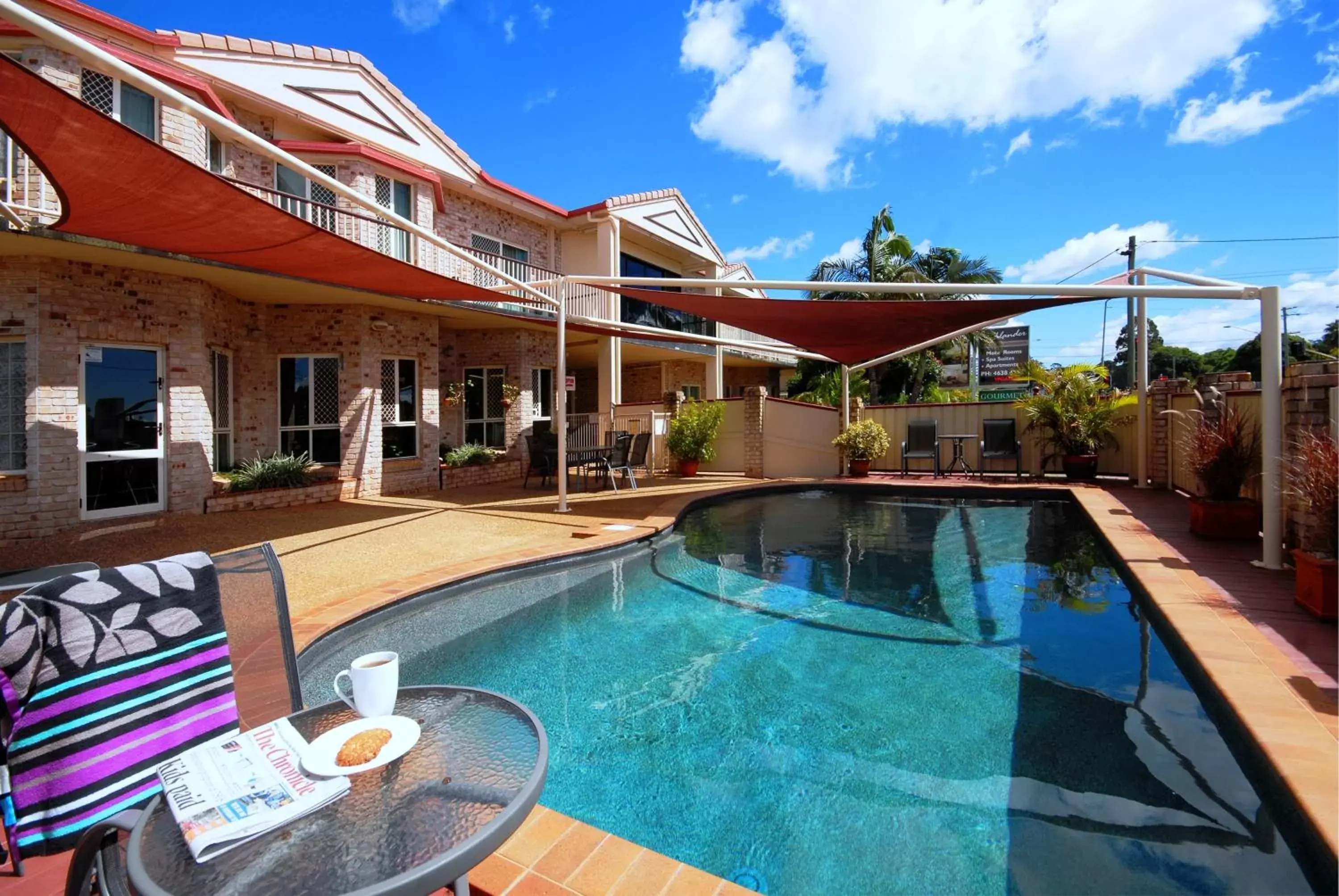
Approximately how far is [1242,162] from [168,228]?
1384 cm

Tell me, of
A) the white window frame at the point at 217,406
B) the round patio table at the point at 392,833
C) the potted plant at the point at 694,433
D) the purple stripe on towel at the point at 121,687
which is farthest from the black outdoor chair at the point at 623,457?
the round patio table at the point at 392,833

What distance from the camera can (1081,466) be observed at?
34.0ft

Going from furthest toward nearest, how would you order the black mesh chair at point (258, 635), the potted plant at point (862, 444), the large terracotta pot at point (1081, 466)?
the potted plant at point (862, 444) → the large terracotta pot at point (1081, 466) → the black mesh chair at point (258, 635)

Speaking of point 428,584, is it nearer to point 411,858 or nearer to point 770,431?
point 411,858

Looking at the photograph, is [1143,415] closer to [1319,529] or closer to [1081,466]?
[1081,466]

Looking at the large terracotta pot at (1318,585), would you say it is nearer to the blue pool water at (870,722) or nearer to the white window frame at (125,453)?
the blue pool water at (870,722)

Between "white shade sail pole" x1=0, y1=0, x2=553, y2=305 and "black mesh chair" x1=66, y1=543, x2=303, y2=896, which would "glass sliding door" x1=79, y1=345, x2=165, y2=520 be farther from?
"black mesh chair" x1=66, y1=543, x2=303, y2=896

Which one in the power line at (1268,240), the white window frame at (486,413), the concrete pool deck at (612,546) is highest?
the power line at (1268,240)

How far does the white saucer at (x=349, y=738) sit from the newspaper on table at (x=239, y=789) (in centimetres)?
2

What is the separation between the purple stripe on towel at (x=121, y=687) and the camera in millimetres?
1562

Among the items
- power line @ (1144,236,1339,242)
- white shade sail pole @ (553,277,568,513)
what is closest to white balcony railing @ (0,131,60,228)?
white shade sail pole @ (553,277,568,513)

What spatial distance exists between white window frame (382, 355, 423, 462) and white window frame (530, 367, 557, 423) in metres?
2.68

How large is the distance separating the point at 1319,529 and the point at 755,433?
921 cm


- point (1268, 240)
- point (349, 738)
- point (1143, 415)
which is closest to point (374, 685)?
point (349, 738)
